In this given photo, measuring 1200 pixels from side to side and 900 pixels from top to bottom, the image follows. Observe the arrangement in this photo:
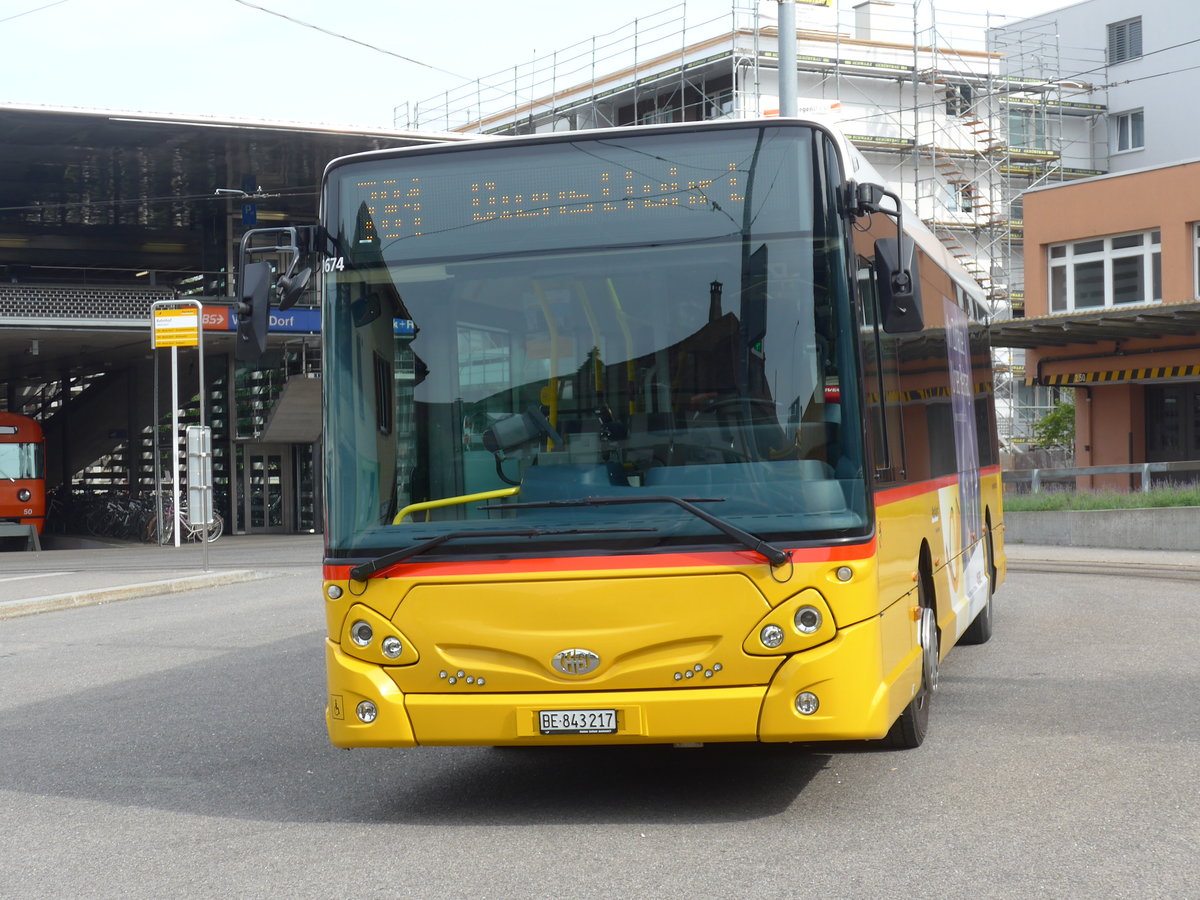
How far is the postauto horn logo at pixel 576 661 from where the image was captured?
6344 millimetres

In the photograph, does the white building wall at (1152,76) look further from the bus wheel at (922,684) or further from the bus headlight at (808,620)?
the bus headlight at (808,620)

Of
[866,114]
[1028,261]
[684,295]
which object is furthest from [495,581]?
[866,114]

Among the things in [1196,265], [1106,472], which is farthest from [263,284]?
[1196,265]

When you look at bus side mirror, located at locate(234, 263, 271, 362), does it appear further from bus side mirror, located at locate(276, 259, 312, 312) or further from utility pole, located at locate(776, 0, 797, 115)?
utility pole, located at locate(776, 0, 797, 115)

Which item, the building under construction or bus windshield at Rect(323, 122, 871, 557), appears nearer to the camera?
bus windshield at Rect(323, 122, 871, 557)

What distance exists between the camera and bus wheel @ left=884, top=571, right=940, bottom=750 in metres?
7.65

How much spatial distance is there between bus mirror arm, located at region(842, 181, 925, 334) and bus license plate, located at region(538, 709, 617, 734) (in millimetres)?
2028

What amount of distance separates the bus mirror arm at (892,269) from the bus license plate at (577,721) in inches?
79.8

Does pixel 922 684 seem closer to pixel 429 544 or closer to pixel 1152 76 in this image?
pixel 429 544

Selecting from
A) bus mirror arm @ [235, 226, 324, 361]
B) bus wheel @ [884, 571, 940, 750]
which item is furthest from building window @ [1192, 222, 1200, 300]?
bus mirror arm @ [235, 226, 324, 361]

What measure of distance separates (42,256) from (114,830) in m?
40.7

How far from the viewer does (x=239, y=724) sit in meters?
9.28

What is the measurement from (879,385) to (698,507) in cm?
124

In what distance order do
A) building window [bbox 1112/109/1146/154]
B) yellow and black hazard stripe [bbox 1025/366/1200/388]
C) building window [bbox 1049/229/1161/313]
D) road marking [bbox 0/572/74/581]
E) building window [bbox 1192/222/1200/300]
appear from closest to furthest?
1. road marking [bbox 0/572/74/581]
2. yellow and black hazard stripe [bbox 1025/366/1200/388]
3. building window [bbox 1192/222/1200/300]
4. building window [bbox 1049/229/1161/313]
5. building window [bbox 1112/109/1146/154]
